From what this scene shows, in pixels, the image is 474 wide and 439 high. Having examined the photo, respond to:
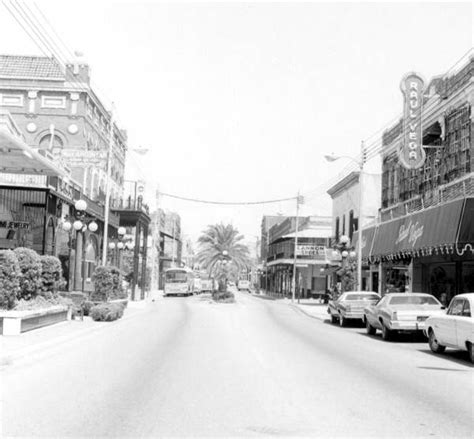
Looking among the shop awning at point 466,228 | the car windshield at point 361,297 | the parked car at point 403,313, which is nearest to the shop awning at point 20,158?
the parked car at point 403,313

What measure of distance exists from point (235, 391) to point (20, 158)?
18022mm

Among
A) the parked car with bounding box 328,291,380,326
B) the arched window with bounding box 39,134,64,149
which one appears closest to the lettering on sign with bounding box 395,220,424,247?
the parked car with bounding box 328,291,380,326

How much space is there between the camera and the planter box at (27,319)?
1745 cm

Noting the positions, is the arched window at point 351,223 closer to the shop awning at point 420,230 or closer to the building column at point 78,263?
the shop awning at point 420,230

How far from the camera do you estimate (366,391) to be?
10375mm

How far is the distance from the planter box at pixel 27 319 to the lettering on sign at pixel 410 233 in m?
15.2

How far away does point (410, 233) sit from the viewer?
30359 millimetres

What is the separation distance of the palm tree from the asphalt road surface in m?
43.5

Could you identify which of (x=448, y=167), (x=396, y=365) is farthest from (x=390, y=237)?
(x=396, y=365)

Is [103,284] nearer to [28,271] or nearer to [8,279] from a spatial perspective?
[28,271]

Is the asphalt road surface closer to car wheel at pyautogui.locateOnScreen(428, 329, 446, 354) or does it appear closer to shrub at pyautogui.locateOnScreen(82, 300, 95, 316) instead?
car wheel at pyautogui.locateOnScreen(428, 329, 446, 354)

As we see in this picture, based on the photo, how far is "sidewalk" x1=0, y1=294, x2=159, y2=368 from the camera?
13.7 metres

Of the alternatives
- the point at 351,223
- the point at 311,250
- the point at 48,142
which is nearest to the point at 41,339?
the point at 48,142

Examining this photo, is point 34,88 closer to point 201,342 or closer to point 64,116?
point 64,116
